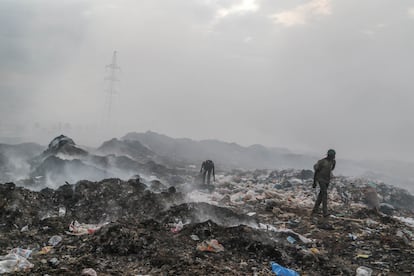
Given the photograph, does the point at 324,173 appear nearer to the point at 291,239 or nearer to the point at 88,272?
the point at 291,239

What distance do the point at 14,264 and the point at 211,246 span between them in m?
2.56

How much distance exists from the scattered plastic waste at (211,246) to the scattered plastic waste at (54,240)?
219 centimetres

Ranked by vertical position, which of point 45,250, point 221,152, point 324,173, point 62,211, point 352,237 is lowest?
point 221,152

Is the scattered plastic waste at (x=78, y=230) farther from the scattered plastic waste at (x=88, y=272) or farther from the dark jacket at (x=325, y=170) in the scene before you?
the dark jacket at (x=325, y=170)

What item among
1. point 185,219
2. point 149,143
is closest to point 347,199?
point 185,219

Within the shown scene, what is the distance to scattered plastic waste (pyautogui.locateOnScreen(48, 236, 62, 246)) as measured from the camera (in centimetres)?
534

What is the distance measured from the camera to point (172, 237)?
5.41m

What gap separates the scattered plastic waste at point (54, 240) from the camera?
5338mm

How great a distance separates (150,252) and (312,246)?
2.83 metres

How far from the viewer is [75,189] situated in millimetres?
8148

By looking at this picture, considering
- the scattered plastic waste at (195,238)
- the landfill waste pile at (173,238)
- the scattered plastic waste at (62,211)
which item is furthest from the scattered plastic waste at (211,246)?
the scattered plastic waste at (62,211)

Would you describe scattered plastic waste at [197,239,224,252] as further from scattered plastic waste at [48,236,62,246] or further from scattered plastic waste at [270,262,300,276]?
scattered plastic waste at [48,236,62,246]

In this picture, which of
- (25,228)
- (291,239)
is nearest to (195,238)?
(291,239)

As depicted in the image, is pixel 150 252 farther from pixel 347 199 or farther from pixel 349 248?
pixel 347 199
